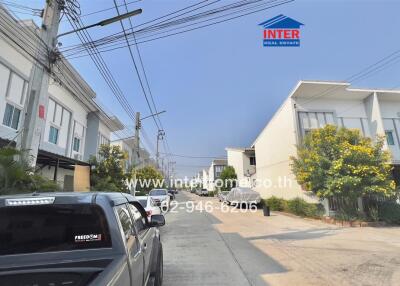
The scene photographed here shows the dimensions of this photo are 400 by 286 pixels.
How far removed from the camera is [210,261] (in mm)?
7398

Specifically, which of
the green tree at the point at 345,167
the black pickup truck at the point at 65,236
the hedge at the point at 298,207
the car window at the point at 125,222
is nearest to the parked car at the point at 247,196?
the hedge at the point at 298,207

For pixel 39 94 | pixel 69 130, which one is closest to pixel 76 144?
pixel 69 130

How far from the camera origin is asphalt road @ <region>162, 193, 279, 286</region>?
5914 mm

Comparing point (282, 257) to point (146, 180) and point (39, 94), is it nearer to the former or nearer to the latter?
point (39, 94)

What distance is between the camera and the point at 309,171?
15.2 meters

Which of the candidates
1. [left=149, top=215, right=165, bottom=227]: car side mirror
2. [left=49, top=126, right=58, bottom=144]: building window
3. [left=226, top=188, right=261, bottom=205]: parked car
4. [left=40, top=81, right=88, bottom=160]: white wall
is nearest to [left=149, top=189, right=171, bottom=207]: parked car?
[left=40, top=81, right=88, bottom=160]: white wall

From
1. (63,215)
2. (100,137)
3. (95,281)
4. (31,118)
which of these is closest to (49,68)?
(31,118)

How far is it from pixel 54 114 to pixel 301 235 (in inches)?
633

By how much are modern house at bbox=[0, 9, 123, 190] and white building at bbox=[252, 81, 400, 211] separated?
46.1ft

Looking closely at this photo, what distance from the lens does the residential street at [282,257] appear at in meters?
5.96

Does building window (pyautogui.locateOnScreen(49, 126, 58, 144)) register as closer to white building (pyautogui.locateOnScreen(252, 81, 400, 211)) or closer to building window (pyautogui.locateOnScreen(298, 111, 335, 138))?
white building (pyautogui.locateOnScreen(252, 81, 400, 211))

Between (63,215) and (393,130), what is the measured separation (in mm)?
25092

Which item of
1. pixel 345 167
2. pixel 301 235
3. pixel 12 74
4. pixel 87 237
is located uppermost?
pixel 12 74

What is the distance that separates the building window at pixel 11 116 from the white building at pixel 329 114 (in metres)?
16.4
